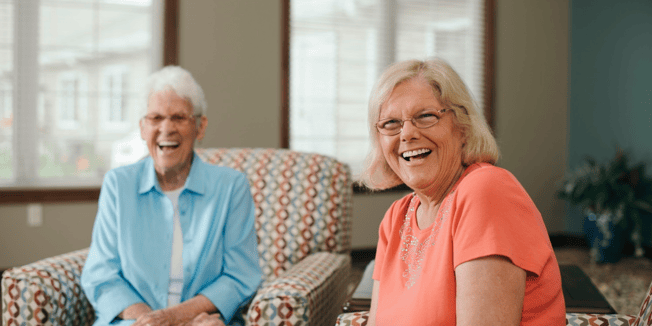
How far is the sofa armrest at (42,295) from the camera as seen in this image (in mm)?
1317

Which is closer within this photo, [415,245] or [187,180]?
[415,245]

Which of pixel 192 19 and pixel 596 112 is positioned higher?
pixel 192 19

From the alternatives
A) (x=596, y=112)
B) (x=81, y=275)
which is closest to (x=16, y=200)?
(x=81, y=275)

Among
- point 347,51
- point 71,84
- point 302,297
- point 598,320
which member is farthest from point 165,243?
point 347,51

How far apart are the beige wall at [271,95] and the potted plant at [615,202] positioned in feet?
2.12

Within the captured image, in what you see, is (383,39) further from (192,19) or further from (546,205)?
(546,205)

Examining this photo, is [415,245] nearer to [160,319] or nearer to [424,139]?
[424,139]

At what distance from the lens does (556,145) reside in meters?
4.74

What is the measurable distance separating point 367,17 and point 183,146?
2945 millimetres

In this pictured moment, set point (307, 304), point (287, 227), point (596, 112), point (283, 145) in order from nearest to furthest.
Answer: point (307, 304), point (287, 227), point (283, 145), point (596, 112)

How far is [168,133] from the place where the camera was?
149 centimetres

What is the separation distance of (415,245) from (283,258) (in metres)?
0.95

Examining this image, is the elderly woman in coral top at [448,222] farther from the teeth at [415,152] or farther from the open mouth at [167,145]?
the open mouth at [167,145]

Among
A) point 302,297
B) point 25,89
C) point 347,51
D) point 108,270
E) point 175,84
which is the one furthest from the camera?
point 347,51
